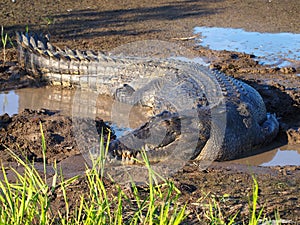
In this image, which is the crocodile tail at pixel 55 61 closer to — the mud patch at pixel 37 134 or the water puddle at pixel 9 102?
the water puddle at pixel 9 102

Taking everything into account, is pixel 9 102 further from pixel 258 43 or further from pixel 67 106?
pixel 258 43

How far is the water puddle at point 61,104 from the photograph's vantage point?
19.6 feet

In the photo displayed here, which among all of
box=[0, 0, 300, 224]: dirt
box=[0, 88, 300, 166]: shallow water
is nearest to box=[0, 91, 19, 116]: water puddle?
box=[0, 88, 300, 166]: shallow water

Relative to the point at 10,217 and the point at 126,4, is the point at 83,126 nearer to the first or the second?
the point at 10,217

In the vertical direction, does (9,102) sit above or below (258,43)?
below

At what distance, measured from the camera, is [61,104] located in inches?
253

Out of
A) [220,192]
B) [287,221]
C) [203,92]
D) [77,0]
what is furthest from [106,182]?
[77,0]

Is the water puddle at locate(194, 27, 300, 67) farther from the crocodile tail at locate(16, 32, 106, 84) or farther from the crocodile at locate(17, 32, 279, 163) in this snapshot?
the crocodile tail at locate(16, 32, 106, 84)

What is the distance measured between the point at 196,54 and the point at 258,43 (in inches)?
50.2

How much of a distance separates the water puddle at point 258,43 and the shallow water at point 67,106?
242 cm

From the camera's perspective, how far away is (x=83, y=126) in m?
5.50

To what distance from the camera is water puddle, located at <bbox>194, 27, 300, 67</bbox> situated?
25.9ft

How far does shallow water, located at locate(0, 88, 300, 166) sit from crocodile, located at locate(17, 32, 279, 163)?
147 mm

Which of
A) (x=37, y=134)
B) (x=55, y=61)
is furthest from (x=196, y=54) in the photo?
(x=37, y=134)
